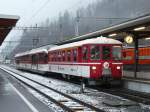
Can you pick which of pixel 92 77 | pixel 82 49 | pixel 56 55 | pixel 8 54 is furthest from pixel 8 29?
pixel 8 54

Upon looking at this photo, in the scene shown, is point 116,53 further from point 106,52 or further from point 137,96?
point 137,96

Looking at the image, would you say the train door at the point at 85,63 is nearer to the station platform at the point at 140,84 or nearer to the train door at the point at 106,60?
the train door at the point at 106,60

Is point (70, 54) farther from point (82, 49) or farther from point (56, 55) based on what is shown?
point (56, 55)

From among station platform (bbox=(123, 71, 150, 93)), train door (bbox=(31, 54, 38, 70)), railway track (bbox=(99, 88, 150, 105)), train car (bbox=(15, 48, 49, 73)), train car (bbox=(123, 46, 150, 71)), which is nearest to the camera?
railway track (bbox=(99, 88, 150, 105))

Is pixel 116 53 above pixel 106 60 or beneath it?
above

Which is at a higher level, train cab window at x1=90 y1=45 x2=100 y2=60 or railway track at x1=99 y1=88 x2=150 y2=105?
train cab window at x1=90 y1=45 x2=100 y2=60

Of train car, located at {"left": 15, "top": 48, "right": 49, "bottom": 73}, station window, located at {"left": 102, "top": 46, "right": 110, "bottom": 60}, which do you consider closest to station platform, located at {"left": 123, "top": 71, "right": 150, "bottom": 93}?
station window, located at {"left": 102, "top": 46, "right": 110, "bottom": 60}

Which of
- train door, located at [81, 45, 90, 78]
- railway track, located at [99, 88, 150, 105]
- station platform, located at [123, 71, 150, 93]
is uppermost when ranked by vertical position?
train door, located at [81, 45, 90, 78]

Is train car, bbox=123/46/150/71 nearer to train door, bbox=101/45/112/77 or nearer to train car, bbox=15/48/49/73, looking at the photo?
train car, bbox=15/48/49/73

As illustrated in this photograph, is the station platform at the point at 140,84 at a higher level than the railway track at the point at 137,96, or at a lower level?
higher

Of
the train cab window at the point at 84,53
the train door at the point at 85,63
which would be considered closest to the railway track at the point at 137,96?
the train door at the point at 85,63

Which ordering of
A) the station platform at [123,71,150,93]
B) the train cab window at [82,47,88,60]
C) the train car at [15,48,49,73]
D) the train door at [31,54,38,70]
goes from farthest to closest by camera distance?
the train door at [31,54,38,70] → the train car at [15,48,49,73] → the train cab window at [82,47,88,60] → the station platform at [123,71,150,93]

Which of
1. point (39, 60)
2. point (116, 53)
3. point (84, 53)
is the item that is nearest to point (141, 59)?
point (39, 60)

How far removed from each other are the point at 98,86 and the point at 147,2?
29.7 metres
